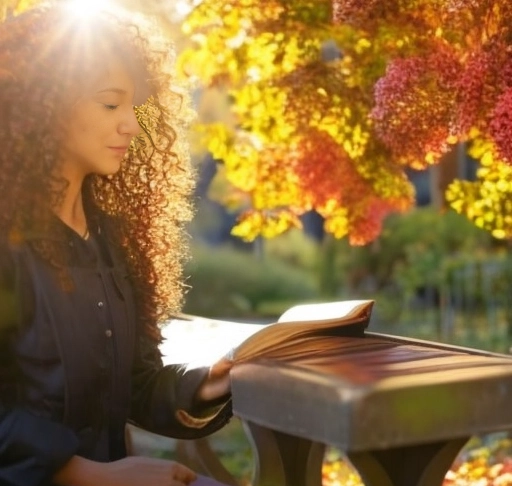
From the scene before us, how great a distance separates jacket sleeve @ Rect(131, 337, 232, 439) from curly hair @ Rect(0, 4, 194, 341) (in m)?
0.08

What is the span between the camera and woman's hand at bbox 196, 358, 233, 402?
3.18m

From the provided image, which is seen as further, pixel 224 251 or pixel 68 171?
pixel 224 251

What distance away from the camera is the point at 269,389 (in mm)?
2818

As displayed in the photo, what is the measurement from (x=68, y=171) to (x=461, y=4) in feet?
5.62

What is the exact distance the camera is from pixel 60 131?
318 cm

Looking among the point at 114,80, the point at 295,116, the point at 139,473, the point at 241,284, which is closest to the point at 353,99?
the point at 295,116

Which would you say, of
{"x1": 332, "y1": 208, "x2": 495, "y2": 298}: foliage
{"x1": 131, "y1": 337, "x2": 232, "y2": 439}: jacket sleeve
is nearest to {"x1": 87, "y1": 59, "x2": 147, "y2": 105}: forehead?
{"x1": 131, "y1": 337, "x2": 232, "y2": 439}: jacket sleeve

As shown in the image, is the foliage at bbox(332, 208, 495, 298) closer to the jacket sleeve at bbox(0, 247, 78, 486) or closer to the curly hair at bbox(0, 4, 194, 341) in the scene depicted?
the curly hair at bbox(0, 4, 194, 341)

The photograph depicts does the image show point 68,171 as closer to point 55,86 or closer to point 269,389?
point 55,86

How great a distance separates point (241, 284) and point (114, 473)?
14.6 metres

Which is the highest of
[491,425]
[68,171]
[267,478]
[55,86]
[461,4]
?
[461,4]

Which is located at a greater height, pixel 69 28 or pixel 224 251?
pixel 69 28

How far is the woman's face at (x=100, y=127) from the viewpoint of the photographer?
3.17 metres

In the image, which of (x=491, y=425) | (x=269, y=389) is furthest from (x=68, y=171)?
(x=491, y=425)
